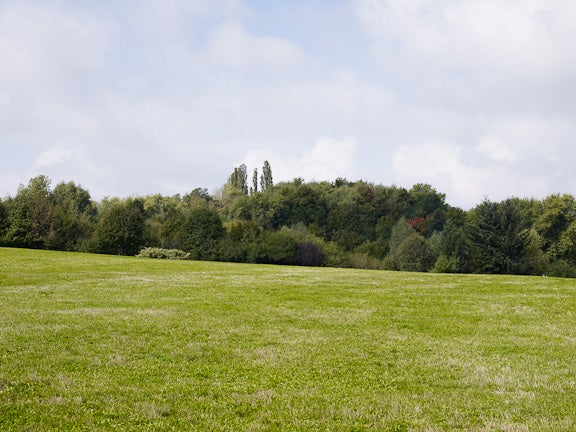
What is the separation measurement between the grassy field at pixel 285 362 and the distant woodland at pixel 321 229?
55484 millimetres

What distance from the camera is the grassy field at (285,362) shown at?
29.1ft

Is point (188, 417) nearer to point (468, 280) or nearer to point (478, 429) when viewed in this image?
point (478, 429)

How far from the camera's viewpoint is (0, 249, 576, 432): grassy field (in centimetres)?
888

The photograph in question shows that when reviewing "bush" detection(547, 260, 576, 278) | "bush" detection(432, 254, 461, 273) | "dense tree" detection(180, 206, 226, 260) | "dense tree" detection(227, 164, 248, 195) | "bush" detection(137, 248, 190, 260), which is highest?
"dense tree" detection(227, 164, 248, 195)

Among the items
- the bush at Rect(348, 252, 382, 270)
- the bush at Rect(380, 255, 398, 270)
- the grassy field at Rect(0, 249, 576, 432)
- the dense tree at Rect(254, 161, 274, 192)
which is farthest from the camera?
the dense tree at Rect(254, 161, 274, 192)

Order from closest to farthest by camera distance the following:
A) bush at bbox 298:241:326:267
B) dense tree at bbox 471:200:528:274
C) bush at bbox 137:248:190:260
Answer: bush at bbox 137:248:190:260, dense tree at bbox 471:200:528:274, bush at bbox 298:241:326:267

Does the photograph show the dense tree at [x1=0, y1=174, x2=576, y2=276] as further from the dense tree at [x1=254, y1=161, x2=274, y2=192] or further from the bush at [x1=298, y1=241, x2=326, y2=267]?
the dense tree at [x1=254, y1=161, x2=274, y2=192]

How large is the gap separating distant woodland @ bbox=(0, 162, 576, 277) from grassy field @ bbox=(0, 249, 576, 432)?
55.5m

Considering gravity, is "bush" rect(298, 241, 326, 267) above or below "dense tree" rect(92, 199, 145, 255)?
below

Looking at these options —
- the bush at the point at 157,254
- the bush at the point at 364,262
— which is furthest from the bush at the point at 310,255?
the bush at the point at 157,254

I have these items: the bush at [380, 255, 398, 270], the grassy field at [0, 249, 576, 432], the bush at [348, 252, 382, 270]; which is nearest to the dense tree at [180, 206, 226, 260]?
the bush at [348, 252, 382, 270]

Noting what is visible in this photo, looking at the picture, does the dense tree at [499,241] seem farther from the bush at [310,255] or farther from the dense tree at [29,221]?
the dense tree at [29,221]

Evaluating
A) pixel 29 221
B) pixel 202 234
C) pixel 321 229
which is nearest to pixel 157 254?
pixel 202 234

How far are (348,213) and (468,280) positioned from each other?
10212cm
